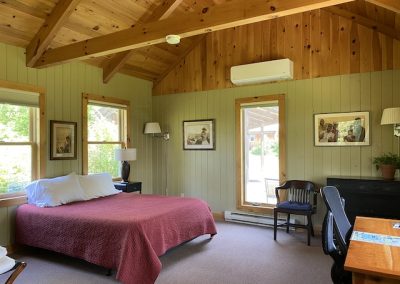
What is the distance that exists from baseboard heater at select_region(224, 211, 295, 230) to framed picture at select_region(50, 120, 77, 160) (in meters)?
2.67

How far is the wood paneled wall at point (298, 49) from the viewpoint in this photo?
429cm

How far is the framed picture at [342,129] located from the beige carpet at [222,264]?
56.3 inches

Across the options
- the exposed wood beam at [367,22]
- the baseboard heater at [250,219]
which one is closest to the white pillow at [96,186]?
the baseboard heater at [250,219]

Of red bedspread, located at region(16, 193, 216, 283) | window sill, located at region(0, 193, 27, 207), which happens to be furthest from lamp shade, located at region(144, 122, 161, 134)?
window sill, located at region(0, 193, 27, 207)

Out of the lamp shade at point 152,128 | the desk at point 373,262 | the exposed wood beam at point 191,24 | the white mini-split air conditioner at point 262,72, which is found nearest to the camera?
the desk at point 373,262

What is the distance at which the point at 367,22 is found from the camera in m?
4.23

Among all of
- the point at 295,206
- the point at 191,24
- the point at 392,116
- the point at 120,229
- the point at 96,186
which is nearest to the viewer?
the point at 120,229

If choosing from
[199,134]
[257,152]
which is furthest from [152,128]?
[257,152]

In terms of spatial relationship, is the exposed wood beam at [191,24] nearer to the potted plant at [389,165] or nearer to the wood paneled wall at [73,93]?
the wood paneled wall at [73,93]

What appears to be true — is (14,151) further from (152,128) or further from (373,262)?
(373,262)

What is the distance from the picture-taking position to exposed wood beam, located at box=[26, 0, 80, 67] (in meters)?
3.71

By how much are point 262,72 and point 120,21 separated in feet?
7.34

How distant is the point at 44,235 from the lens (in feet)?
11.4

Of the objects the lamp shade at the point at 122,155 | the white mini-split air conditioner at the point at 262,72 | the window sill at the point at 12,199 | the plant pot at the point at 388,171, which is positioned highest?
the white mini-split air conditioner at the point at 262,72
